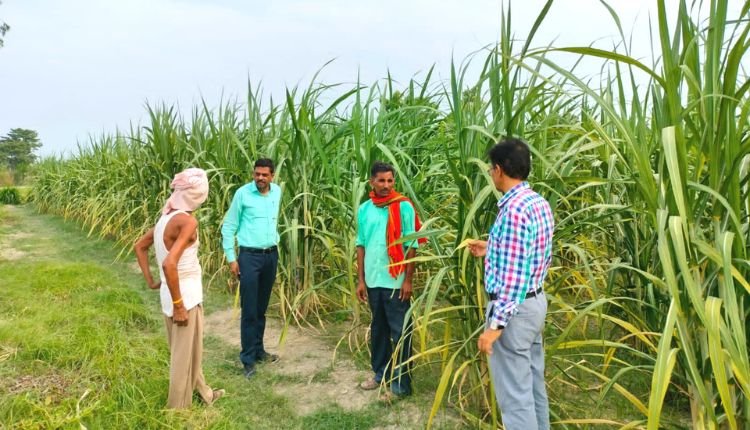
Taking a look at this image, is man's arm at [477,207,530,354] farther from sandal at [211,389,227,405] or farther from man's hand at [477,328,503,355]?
sandal at [211,389,227,405]

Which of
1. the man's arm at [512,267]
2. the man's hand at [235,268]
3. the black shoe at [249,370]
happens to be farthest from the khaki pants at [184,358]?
the man's arm at [512,267]

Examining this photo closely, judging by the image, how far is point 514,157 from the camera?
1.62 metres

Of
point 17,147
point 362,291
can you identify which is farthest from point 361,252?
point 17,147

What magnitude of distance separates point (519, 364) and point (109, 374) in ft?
7.13

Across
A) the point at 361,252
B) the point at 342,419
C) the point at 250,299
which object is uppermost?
the point at 361,252

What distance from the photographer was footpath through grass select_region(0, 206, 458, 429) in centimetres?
229

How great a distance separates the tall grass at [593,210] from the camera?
138cm

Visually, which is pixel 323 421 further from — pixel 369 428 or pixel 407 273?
pixel 407 273

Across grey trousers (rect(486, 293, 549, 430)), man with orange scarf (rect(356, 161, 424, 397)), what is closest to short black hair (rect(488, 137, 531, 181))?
grey trousers (rect(486, 293, 549, 430))

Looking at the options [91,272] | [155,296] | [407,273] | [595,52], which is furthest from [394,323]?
[91,272]

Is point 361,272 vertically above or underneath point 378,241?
underneath

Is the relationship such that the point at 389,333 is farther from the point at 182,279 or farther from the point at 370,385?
the point at 182,279

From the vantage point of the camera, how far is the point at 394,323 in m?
2.53

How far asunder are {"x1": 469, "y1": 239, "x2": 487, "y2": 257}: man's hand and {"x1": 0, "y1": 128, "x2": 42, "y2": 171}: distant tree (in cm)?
4937
